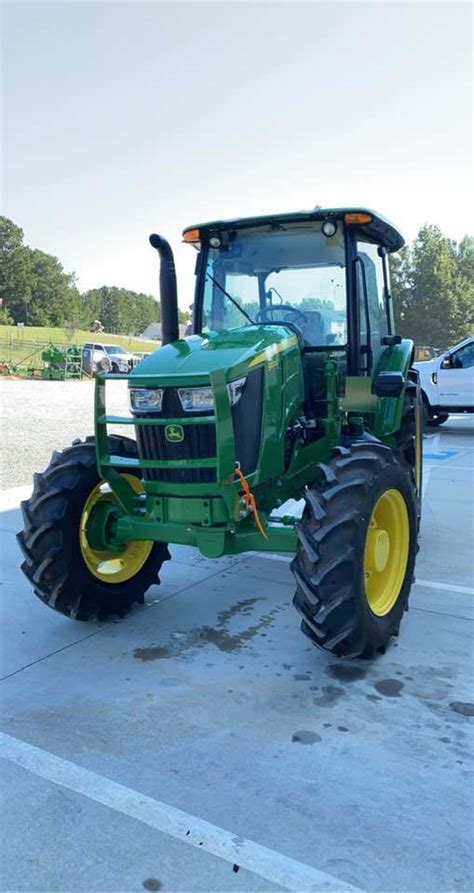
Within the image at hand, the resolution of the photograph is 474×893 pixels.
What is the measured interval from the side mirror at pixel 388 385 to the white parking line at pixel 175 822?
3047mm

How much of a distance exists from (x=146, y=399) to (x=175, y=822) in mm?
2091

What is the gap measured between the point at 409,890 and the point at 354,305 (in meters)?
3.24

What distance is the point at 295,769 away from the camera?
278cm

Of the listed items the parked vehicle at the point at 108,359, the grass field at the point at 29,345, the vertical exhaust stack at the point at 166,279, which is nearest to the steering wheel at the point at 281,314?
the vertical exhaust stack at the point at 166,279

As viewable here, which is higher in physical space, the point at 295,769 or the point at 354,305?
the point at 354,305

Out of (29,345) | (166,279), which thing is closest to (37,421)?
(166,279)

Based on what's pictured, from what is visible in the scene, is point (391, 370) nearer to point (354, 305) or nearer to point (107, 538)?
point (354, 305)

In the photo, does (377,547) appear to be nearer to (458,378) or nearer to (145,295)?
(458,378)

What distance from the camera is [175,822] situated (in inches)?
97.2

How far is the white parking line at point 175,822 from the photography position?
2.21 m

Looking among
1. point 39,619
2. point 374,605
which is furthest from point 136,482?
point 374,605

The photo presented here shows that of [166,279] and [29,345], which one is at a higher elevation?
[29,345]

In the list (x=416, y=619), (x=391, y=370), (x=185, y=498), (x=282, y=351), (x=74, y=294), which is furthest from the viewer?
(x=74, y=294)

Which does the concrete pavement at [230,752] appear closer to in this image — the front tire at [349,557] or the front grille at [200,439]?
the front tire at [349,557]
